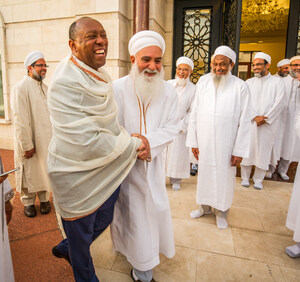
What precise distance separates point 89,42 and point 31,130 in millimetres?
2028

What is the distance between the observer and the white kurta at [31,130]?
304 cm

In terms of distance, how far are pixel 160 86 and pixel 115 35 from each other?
124 inches

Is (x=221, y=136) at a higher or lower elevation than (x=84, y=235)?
higher

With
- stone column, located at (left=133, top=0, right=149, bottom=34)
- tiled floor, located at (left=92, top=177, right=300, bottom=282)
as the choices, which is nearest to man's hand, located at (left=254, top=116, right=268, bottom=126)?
tiled floor, located at (left=92, top=177, right=300, bottom=282)

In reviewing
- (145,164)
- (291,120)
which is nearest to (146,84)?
(145,164)

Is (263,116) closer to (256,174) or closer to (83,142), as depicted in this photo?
(256,174)

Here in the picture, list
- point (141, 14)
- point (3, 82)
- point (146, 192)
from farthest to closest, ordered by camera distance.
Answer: point (3, 82)
point (141, 14)
point (146, 192)

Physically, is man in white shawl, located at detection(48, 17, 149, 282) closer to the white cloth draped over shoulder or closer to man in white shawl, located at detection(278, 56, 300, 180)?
the white cloth draped over shoulder

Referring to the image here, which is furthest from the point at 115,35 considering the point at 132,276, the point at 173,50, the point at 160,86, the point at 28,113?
the point at 132,276

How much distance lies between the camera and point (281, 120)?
5.12 meters

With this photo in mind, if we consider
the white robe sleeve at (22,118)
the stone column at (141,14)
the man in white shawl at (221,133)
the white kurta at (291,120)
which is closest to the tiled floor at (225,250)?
the man in white shawl at (221,133)

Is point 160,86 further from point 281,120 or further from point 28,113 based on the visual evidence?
point 281,120

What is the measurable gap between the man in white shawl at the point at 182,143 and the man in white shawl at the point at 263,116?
114cm

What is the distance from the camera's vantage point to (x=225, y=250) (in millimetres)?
2609
